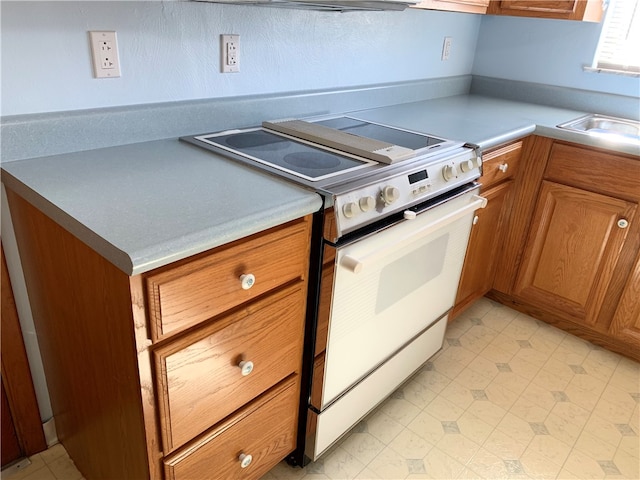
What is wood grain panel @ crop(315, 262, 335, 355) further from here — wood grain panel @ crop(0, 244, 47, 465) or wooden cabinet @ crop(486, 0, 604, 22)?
wooden cabinet @ crop(486, 0, 604, 22)

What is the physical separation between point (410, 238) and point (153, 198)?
2.25 feet

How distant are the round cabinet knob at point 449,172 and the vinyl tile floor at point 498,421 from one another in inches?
33.1

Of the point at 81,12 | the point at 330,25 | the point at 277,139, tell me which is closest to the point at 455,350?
the point at 277,139

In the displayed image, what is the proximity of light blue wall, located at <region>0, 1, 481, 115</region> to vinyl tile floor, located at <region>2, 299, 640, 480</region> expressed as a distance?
109 centimetres

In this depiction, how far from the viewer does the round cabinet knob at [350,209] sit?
3.77ft

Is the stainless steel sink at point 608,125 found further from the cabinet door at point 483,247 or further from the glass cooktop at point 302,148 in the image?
the glass cooktop at point 302,148

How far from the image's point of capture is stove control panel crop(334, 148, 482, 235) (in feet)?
3.82

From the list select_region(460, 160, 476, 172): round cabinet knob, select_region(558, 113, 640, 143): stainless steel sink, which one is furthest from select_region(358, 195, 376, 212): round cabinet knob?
select_region(558, 113, 640, 143): stainless steel sink

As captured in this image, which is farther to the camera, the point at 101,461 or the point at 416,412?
the point at 416,412

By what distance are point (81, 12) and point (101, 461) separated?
3.69ft

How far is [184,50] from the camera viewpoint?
1426 mm

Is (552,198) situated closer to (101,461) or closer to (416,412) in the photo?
(416,412)

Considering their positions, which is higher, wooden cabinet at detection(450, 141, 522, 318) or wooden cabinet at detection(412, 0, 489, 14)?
wooden cabinet at detection(412, 0, 489, 14)

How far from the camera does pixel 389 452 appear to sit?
1.59 metres
